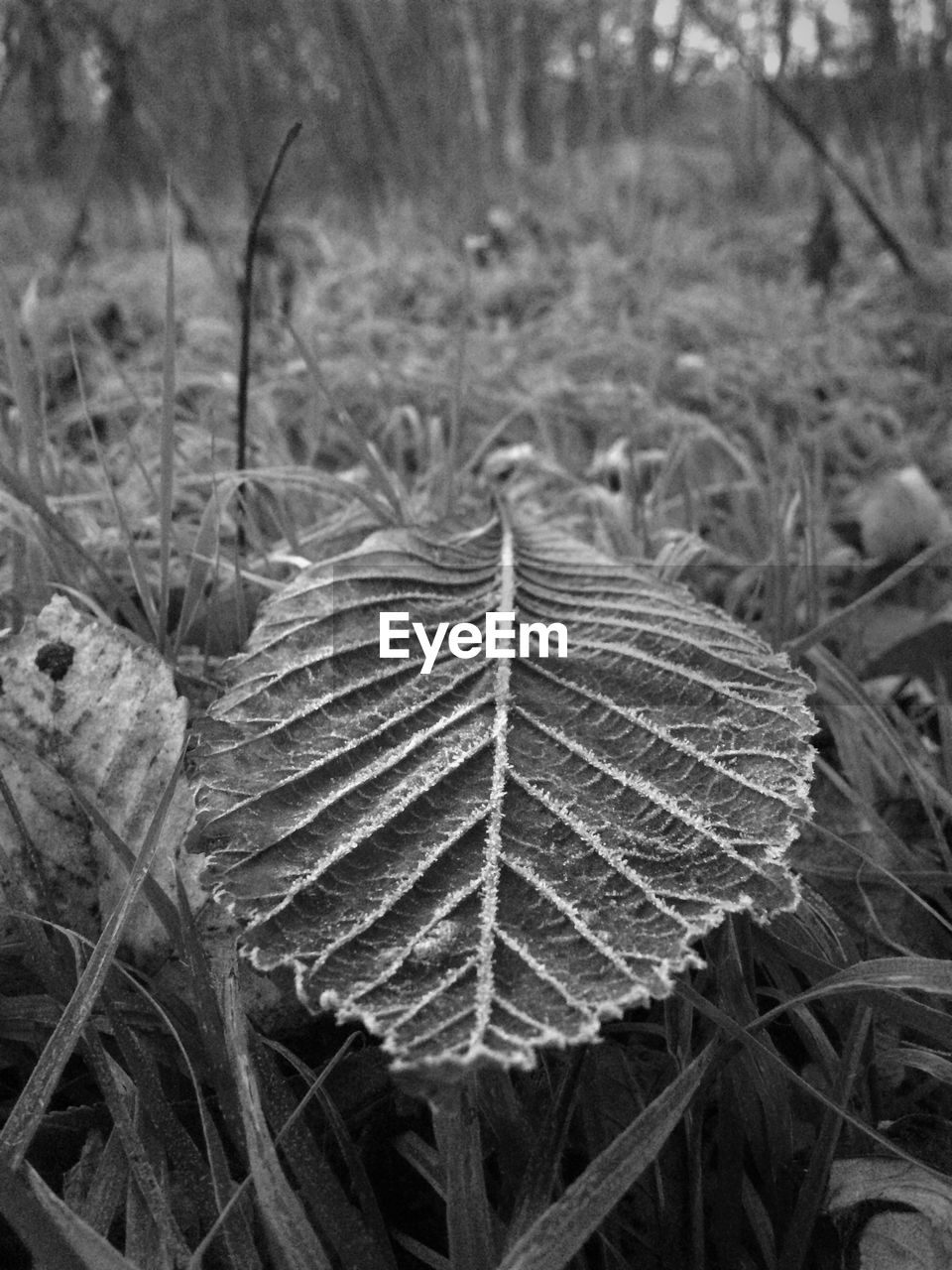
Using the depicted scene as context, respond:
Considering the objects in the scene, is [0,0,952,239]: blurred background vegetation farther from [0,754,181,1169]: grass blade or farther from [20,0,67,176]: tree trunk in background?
[0,754,181,1169]: grass blade

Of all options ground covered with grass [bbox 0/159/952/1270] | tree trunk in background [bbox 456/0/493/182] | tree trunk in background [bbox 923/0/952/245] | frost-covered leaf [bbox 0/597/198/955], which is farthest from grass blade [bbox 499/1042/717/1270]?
tree trunk in background [bbox 456/0/493/182]

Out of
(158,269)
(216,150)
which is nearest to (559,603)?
(158,269)

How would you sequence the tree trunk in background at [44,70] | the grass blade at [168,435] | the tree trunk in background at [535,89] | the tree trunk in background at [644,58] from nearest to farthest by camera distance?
1. the grass blade at [168,435]
2. the tree trunk in background at [44,70]
3. the tree trunk in background at [644,58]
4. the tree trunk in background at [535,89]

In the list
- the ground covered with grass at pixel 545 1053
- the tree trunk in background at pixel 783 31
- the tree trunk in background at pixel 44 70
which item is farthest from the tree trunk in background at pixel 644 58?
the ground covered with grass at pixel 545 1053

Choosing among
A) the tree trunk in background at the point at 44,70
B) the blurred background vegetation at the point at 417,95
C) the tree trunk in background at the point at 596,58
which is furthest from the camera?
the tree trunk in background at the point at 596,58

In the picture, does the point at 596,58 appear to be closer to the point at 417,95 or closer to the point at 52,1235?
the point at 417,95

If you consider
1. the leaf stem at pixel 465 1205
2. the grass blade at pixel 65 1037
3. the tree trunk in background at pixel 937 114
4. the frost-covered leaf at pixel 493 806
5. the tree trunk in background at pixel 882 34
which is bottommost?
the leaf stem at pixel 465 1205

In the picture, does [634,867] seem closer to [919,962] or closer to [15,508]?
[919,962]

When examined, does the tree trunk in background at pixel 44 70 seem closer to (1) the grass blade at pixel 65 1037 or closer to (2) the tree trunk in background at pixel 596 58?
(2) the tree trunk in background at pixel 596 58
